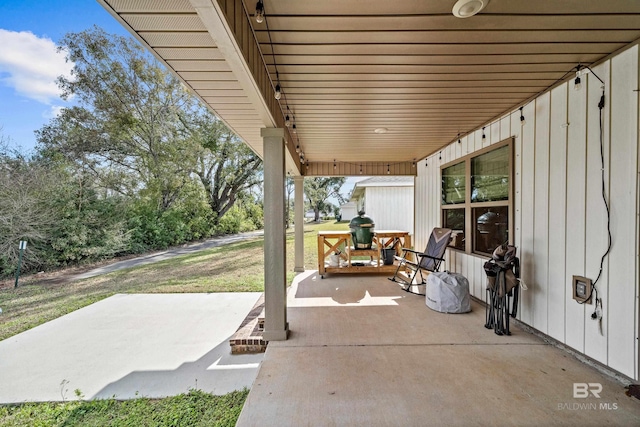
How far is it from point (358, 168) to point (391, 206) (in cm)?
366

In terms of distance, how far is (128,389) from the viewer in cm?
239

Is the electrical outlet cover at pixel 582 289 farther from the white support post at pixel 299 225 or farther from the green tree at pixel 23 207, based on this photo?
the green tree at pixel 23 207

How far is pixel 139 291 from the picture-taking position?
18.0 ft

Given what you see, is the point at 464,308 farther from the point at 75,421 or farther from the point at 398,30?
the point at 75,421

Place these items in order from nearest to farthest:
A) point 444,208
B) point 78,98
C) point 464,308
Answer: point 464,308 < point 444,208 < point 78,98

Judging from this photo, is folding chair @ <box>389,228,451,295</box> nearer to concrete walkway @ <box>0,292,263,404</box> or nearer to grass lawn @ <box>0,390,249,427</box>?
concrete walkway @ <box>0,292,263,404</box>

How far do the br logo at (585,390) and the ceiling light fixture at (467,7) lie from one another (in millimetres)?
2696

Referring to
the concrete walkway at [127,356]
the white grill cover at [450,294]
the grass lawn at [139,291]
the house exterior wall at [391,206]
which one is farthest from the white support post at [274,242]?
the house exterior wall at [391,206]

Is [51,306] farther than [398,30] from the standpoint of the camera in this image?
Yes

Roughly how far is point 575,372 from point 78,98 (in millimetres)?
15862

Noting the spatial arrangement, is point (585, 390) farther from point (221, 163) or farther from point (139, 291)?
point (221, 163)

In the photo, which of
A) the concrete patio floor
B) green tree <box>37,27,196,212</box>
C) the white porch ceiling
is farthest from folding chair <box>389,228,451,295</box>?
green tree <box>37,27,196,212</box>

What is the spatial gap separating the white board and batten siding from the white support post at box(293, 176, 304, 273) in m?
4.28

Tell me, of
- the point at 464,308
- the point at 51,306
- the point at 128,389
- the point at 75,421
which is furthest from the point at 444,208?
the point at 51,306
